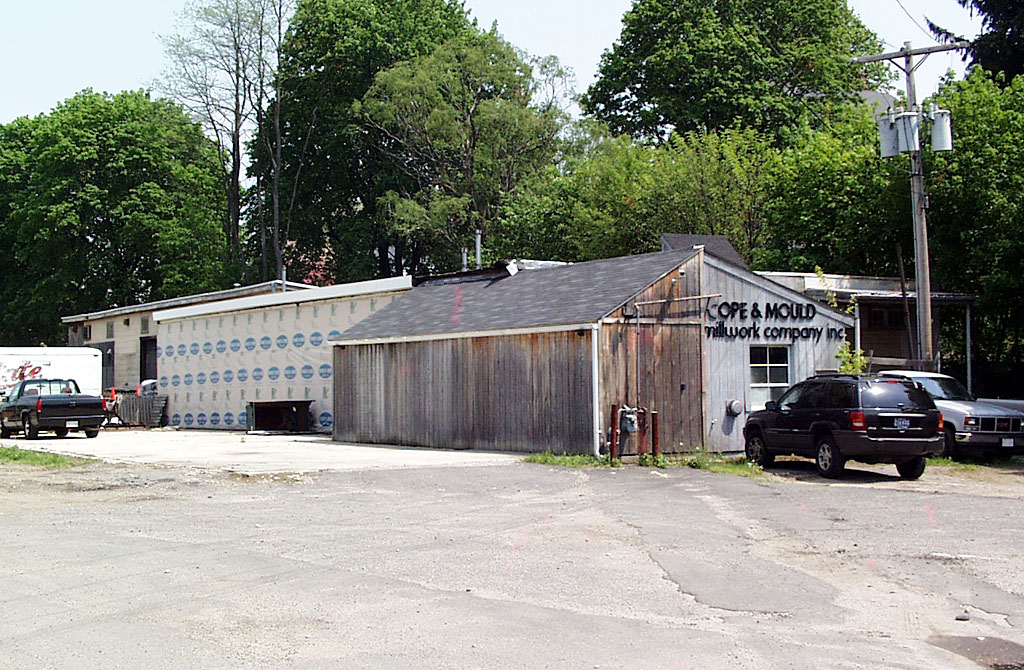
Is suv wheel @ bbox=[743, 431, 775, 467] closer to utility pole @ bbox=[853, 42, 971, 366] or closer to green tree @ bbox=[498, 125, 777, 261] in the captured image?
utility pole @ bbox=[853, 42, 971, 366]

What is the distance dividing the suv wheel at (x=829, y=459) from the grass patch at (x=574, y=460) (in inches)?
146

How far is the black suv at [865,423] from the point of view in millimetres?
16594

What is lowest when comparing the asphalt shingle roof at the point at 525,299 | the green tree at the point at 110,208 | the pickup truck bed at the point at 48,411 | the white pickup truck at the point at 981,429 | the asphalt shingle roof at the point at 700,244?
the white pickup truck at the point at 981,429

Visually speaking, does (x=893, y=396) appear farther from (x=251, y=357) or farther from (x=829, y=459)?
(x=251, y=357)

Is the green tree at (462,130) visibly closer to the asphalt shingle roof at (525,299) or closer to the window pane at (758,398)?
the asphalt shingle roof at (525,299)

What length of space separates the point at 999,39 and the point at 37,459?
95.5ft

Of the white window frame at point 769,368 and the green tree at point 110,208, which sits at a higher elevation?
the green tree at point 110,208

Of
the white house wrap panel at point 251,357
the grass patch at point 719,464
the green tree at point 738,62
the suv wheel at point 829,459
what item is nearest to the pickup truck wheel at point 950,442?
the grass patch at point 719,464

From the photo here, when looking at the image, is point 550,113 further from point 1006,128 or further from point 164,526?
point 164,526

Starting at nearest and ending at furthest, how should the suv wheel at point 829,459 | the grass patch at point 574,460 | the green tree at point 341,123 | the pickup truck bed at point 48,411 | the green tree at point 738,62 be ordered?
the suv wheel at point 829,459, the grass patch at point 574,460, the pickup truck bed at point 48,411, the green tree at point 738,62, the green tree at point 341,123

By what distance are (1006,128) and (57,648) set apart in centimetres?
2886

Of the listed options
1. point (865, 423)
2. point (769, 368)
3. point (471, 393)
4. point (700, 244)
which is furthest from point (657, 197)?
point (865, 423)

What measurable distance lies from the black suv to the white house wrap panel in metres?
15.0

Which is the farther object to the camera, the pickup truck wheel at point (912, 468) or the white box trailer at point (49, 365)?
the white box trailer at point (49, 365)
